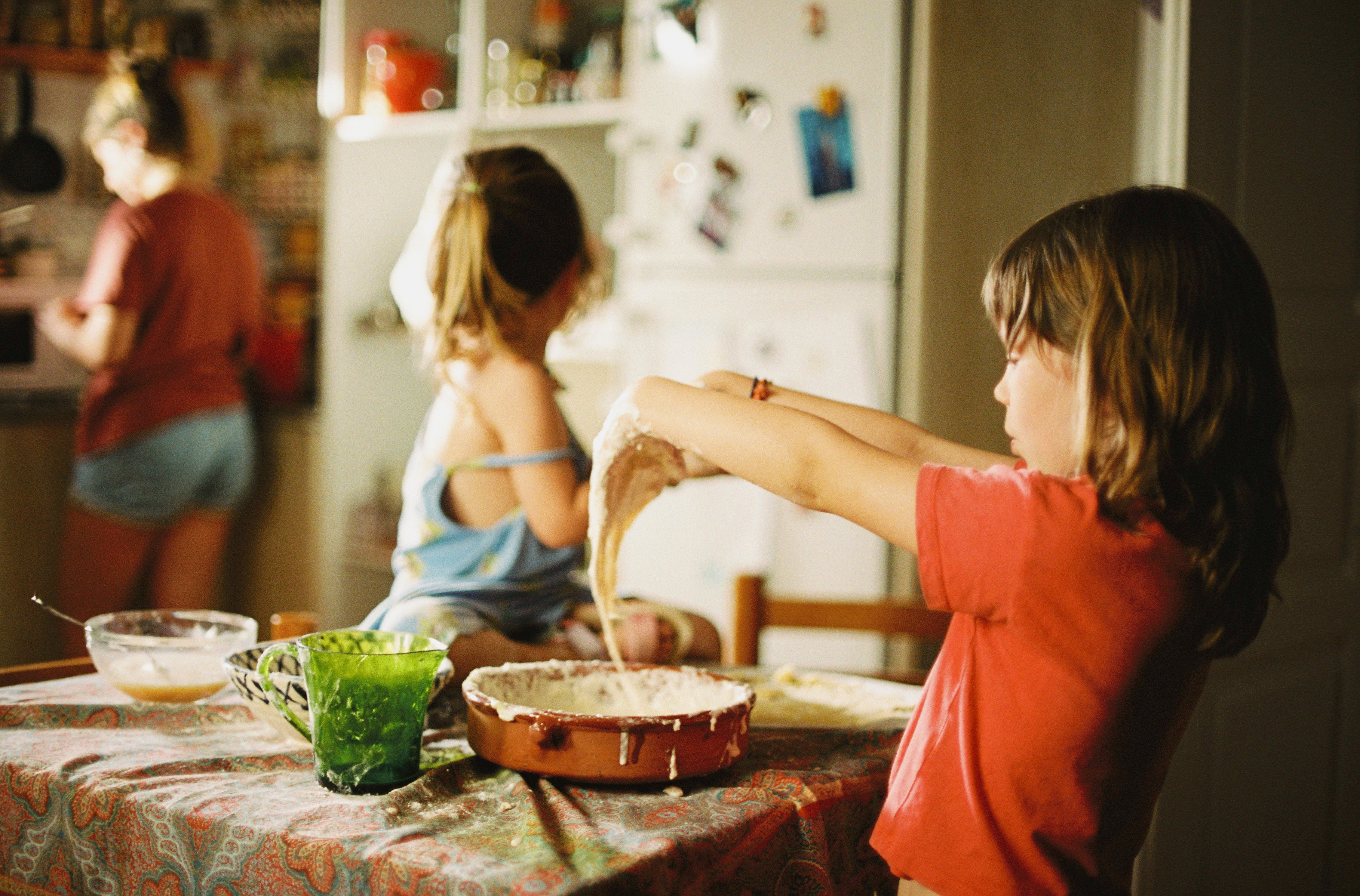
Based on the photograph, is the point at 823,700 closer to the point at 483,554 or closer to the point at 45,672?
the point at 483,554

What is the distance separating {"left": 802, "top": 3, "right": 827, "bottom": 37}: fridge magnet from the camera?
243cm

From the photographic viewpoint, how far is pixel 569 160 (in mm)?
3256

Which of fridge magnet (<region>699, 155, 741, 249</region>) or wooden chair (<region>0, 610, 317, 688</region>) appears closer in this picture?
wooden chair (<region>0, 610, 317, 688</region>)

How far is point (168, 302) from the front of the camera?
2.73 m

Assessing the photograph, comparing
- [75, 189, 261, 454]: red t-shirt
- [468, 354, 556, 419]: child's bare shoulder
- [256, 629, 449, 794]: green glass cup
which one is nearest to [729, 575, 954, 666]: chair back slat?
[468, 354, 556, 419]: child's bare shoulder

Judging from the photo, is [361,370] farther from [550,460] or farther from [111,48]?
[550,460]

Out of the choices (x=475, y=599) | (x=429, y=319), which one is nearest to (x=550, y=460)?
(x=475, y=599)

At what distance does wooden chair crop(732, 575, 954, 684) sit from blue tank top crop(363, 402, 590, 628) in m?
0.22

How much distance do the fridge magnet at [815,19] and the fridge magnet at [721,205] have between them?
0.32 meters

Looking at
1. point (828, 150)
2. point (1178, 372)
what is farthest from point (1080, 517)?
point (828, 150)

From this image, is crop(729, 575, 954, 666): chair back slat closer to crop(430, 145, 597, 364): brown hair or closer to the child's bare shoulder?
the child's bare shoulder

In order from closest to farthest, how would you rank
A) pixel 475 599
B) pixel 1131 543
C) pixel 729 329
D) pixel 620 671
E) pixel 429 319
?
pixel 1131 543 < pixel 620 671 < pixel 475 599 < pixel 429 319 < pixel 729 329

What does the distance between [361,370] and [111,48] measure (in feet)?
3.82

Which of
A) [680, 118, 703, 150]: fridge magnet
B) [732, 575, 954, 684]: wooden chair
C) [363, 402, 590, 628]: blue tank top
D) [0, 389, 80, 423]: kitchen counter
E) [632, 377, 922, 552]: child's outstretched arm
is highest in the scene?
[680, 118, 703, 150]: fridge magnet
